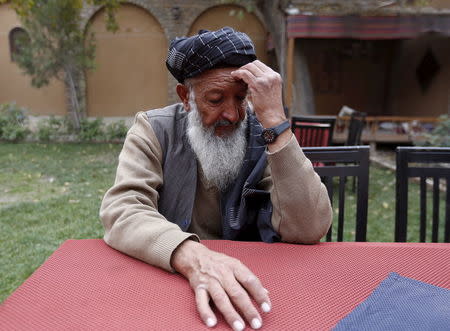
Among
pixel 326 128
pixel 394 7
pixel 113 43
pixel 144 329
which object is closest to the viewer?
pixel 144 329

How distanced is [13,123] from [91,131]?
2.04 m

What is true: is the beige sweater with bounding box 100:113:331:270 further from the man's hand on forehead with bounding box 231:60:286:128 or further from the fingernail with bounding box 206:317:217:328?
the fingernail with bounding box 206:317:217:328

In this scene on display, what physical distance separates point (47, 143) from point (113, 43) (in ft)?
16.7

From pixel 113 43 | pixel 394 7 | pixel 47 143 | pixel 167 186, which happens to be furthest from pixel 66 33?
pixel 167 186

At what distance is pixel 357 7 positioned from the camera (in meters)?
9.05

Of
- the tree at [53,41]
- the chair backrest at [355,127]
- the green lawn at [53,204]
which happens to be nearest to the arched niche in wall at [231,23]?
the tree at [53,41]

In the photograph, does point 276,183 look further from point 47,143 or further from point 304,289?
point 47,143

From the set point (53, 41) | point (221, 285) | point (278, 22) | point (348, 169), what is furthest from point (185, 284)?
point (53, 41)

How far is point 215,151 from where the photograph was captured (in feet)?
5.95

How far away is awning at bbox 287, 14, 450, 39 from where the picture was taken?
8656 mm

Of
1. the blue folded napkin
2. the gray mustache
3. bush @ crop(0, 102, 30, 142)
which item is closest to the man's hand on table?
the blue folded napkin

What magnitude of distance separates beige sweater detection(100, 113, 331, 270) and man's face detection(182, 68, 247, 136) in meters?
0.29

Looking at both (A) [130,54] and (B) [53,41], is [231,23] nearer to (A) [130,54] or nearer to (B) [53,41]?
(A) [130,54]

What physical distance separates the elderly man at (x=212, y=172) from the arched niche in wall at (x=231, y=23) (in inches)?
481
